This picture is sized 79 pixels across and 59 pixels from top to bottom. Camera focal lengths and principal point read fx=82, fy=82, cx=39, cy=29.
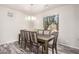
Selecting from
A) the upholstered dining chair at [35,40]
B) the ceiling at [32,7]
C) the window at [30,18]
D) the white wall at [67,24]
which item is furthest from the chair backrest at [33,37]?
the ceiling at [32,7]

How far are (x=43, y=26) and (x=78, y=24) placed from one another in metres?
0.72

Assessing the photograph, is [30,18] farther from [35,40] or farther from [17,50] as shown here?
[17,50]

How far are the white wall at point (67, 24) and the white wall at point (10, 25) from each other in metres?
0.36

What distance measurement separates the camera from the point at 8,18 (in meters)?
1.74

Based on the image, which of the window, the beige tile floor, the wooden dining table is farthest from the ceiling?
the beige tile floor

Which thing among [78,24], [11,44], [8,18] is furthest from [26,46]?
[78,24]

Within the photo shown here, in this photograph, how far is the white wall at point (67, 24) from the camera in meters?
1.68

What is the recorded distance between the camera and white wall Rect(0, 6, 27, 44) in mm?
1703

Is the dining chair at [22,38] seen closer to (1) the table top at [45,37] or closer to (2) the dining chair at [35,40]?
(2) the dining chair at [35,40]

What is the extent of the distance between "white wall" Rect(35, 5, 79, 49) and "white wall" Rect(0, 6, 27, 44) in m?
0.36

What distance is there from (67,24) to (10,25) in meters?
1.21

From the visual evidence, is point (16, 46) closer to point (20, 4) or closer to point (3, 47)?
point (3, 47)

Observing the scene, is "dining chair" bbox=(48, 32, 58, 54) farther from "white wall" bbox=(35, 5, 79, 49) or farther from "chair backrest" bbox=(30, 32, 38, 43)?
"chair backrest" bbox=(30, 32, 38, 43)
